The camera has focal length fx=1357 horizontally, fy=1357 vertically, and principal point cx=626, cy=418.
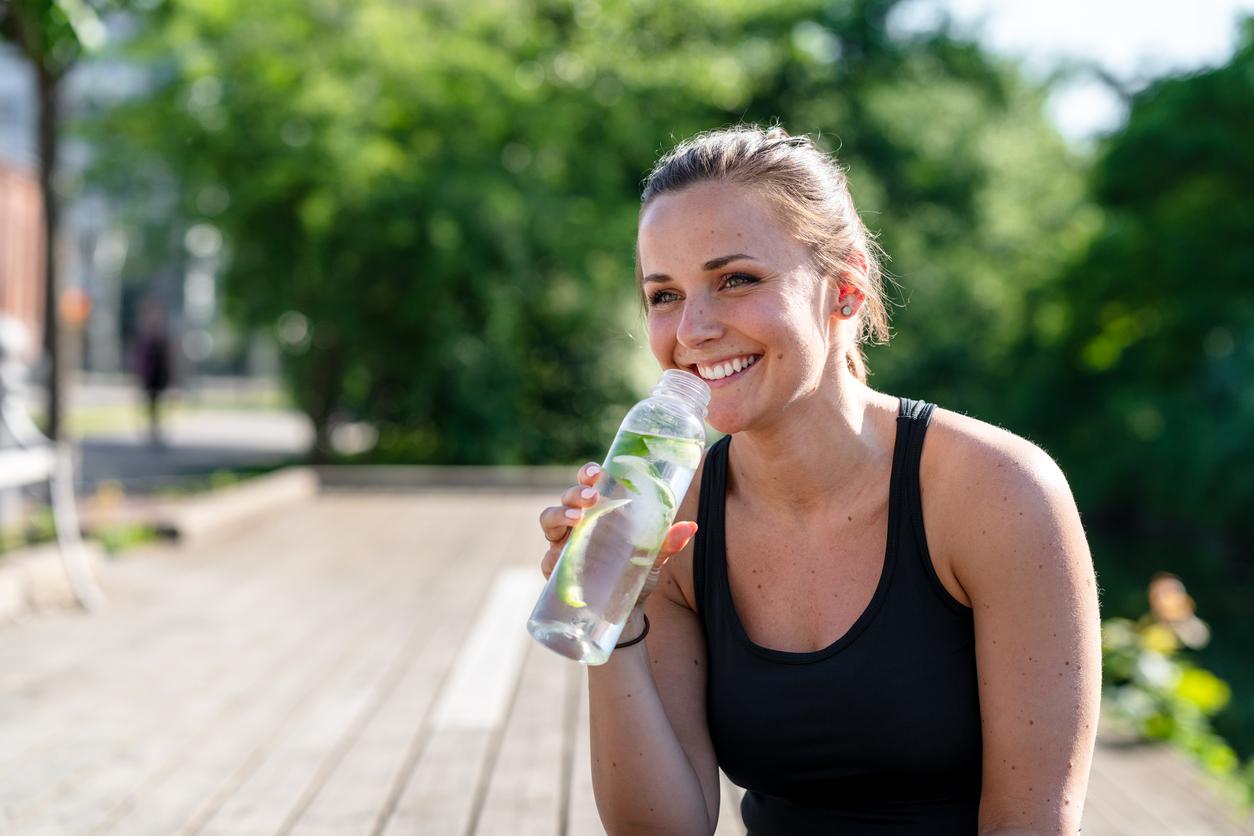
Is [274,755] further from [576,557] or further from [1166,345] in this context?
[1166,345]

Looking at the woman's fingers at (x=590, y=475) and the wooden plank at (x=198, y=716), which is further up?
the woman's fingers at (x=590, y=475)

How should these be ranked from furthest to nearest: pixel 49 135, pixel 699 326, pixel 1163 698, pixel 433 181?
A: pixel 433 181, pixel 49 135, pixel 1163 698, pixel 699 326

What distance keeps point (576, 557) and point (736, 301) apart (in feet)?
1.26

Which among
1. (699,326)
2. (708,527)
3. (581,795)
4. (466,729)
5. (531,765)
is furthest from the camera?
(466,729)

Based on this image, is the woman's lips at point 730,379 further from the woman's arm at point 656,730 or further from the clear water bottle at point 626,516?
the woman's arm at point 656,730

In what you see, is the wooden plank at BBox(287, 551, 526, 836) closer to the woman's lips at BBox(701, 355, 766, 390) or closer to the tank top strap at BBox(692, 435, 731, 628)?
the tank top strap at BBox(692, 435, 731, 628)

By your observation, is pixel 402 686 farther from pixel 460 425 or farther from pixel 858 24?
pixel 858 24

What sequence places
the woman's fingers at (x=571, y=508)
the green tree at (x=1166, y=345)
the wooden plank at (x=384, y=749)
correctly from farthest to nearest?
the green tree at (x=1166, y=345), the wooden plank at (x=384, y=749), the woman's fingers at (x=571, y=508)

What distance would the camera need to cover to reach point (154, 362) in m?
18.0

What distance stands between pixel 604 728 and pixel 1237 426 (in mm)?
17695

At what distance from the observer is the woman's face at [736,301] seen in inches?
68.2

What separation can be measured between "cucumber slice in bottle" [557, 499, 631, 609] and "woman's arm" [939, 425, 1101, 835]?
0.47 m

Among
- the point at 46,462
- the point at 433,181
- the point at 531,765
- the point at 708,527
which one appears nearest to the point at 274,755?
the point at 531,765

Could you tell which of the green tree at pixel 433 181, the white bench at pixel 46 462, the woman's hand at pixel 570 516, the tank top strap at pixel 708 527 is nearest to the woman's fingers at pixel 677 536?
the woman's hand at pixel 570 516
